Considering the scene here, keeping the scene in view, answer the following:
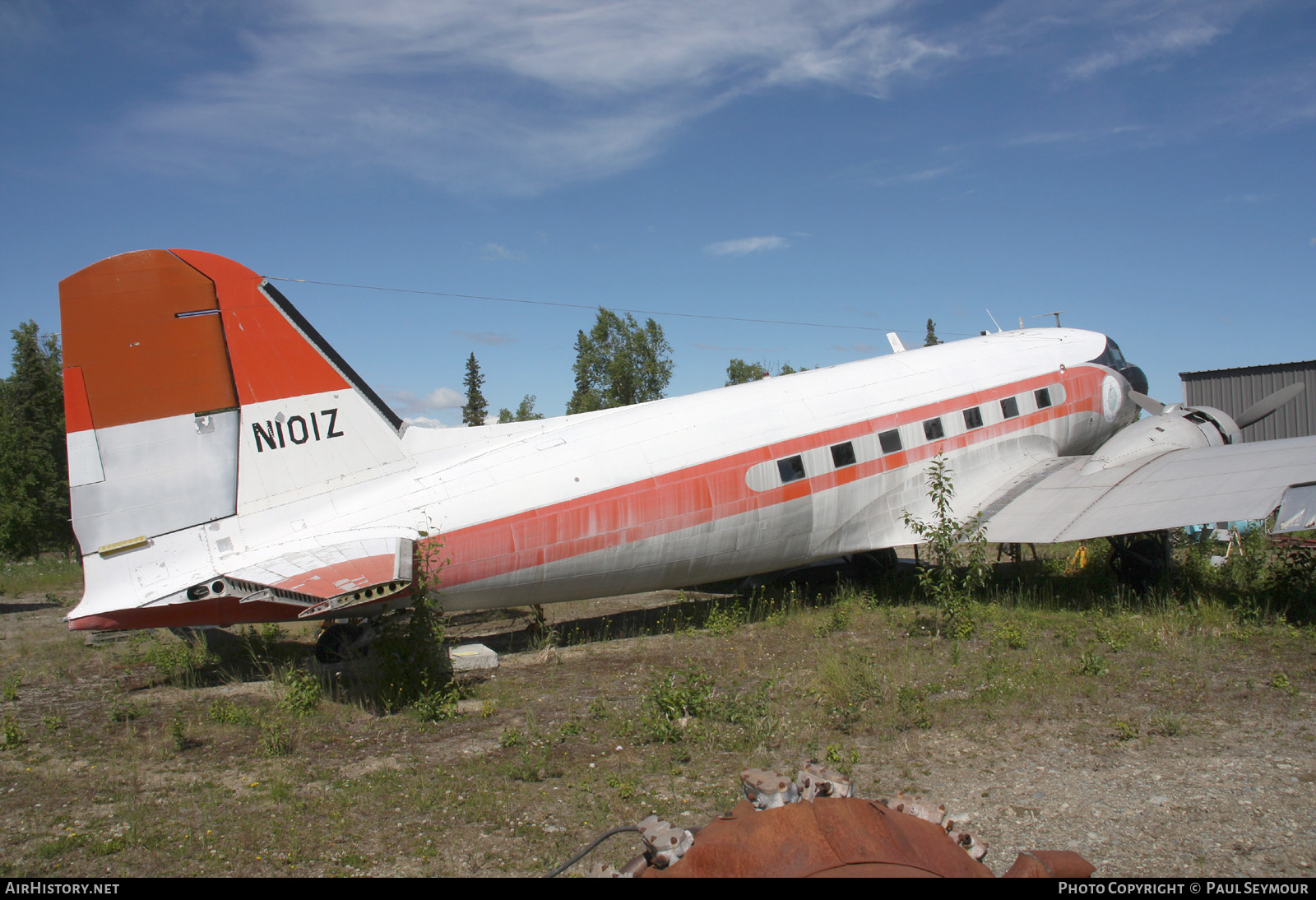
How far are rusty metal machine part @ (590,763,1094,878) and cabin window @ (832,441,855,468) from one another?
8.75 meters

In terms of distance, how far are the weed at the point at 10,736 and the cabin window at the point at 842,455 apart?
9.90 meters

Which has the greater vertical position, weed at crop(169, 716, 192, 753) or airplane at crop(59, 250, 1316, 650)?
airplane at crop(59, 250, 1316, 650)

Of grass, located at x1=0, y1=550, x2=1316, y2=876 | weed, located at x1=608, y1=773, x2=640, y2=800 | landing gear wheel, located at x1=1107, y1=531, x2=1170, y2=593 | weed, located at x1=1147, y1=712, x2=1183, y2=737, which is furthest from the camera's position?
landing gear wheel, located at x1=1107, y1=531, x2=1170, y2=593

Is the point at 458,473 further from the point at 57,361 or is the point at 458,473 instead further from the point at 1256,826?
the point at 57,361

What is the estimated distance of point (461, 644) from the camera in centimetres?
1043

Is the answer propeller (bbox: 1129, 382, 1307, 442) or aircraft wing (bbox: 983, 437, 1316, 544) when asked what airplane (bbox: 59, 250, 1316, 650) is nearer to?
aircraft wing (bbox: 983, 437, 1316, 544)

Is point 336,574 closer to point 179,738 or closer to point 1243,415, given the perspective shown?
point 179,738

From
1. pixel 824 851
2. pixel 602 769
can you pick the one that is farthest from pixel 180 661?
pixel 824 851

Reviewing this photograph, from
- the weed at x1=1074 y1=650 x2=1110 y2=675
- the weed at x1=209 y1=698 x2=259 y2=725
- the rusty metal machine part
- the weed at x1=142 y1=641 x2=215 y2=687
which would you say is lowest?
the weed at x1=1074 y1=650 x2=1110 y2=675

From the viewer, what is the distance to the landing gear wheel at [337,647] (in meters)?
9.15

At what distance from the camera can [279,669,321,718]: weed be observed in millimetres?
7836

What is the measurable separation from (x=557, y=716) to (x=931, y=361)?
8949 mm

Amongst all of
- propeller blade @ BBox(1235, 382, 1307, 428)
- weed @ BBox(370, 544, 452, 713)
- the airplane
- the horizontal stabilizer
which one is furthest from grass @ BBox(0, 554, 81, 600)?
propeller blade @ BBox(1235, 382, 1307, 428)

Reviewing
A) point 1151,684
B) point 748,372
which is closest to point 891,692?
point 1151,684
